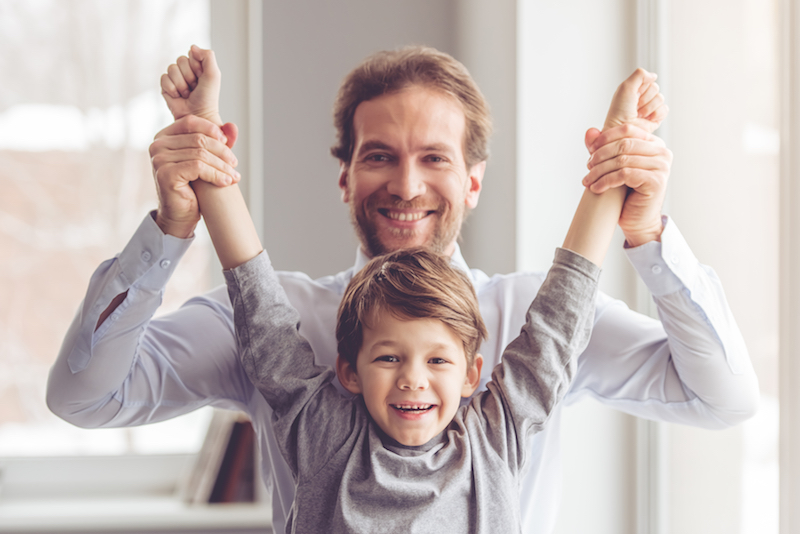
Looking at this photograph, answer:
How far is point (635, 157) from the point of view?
0.85 m

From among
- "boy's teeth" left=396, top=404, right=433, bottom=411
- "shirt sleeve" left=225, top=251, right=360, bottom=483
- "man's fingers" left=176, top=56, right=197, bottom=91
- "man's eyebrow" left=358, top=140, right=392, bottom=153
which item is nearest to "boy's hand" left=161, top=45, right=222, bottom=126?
"man's fingers" left=176, top=56, right=197, bottom=91

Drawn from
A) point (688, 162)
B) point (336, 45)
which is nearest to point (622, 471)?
point (688, 162)

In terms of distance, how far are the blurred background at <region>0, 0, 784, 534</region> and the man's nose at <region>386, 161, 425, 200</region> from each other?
1.75 feet

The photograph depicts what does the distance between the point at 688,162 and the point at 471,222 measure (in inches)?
29.9

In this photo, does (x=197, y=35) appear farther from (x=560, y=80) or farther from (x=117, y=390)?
(x=117, y=390)

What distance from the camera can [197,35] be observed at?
7.34 feet

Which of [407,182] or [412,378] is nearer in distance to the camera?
[412,378]

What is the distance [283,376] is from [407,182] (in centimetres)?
46

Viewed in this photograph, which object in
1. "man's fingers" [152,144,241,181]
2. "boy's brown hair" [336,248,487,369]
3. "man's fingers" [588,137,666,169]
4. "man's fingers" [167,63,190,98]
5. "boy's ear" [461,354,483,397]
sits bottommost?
"boy's ear" [461,354,483,397]

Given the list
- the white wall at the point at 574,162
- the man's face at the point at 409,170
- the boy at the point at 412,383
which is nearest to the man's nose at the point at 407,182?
the man's face at the point at 409,170

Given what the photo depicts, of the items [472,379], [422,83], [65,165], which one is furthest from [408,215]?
[65,165]

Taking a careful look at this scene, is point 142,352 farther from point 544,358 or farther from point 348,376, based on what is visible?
point 544,358

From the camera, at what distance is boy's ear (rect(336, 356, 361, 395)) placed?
918 mm

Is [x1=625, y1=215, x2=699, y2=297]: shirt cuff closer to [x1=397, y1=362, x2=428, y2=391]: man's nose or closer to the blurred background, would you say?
[x1=397, y1=362, x2=428, y2=391]: man's nose
